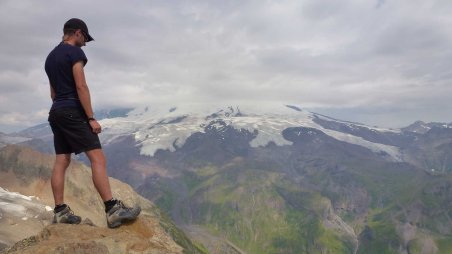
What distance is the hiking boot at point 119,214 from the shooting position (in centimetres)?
1309

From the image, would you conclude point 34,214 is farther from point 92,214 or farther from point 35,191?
point 35,191

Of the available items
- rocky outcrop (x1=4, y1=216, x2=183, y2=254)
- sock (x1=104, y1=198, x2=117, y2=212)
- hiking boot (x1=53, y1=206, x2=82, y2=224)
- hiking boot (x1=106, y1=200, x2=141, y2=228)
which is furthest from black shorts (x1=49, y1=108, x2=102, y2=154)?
rocky outcrop (x1=4, y1=216, x2=183, y2=254)

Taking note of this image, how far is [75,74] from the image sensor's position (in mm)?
12742

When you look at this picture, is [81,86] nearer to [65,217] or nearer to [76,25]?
[76,25]

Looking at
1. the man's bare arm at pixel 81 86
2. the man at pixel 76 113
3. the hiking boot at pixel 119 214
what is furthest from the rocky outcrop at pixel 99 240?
the man's bare arm at pixel 81 86

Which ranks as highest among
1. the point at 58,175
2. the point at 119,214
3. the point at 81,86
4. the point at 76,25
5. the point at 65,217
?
the point at 76,25

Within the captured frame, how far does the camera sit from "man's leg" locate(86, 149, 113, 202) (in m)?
12.9

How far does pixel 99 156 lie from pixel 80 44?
3451 mm

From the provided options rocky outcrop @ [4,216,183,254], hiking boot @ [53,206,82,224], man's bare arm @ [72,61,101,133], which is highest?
man's bare arm @ [72,61,101,133]

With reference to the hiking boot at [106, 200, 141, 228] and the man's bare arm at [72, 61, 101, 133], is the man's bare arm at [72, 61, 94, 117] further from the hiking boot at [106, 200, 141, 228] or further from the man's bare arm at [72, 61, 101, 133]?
the hiking boot at [106, 200, 141, 228]

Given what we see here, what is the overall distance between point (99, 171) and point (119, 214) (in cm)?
137

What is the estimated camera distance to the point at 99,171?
42.5 feet

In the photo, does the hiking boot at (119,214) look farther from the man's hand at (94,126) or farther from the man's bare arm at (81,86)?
the man's bare arm at (81,86)

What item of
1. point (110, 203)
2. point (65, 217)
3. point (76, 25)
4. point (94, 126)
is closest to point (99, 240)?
point (110, 203)
